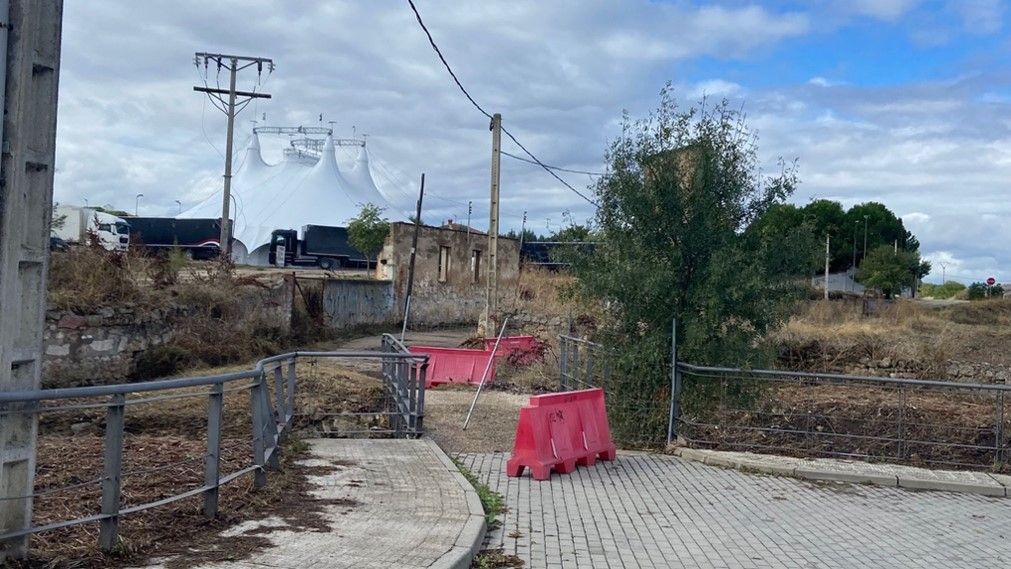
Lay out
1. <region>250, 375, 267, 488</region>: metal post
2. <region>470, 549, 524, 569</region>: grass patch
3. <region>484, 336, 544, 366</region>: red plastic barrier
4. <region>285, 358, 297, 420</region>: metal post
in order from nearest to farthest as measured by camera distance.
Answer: <region>470, 549, 524, 569</region>: grass patch
<region>250, 375, 267, 488</region>: metal post
<region>285, 358, 297, 420</region>: metal post
<region>484, 336, 544, 366</region>: red plastic barrier

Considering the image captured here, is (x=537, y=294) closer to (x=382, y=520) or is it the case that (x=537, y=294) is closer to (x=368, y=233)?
(x=368, y=233)

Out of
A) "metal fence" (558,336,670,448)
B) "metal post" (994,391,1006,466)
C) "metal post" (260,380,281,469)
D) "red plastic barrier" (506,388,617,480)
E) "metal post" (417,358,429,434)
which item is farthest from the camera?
"metal fence" (558,336,670,448)

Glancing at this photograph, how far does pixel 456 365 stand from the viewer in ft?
74.3

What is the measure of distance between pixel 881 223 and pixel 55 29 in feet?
307

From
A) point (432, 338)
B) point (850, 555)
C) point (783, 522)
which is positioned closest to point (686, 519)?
point (783, 522)

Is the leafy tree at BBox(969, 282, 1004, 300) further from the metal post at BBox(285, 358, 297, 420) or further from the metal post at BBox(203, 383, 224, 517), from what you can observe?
the metal post at BBox(203, 383, 224, 517)

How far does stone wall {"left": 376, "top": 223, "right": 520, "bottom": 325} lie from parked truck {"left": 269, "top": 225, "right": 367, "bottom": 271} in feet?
49.7

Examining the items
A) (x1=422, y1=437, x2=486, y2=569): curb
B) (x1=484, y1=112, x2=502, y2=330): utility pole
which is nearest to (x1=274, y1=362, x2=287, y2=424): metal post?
(x1=422, y1=437, x2=486, y2=569): curb

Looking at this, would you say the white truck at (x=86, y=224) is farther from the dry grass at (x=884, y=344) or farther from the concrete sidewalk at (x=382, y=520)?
the concrete sidewalk at (x=382, y=520)

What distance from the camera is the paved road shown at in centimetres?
798

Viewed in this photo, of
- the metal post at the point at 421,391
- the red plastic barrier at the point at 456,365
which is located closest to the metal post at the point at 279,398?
the metal post at the point at 421,391

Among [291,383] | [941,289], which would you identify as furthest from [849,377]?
[941,289]

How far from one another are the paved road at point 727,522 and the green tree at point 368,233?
141 feet

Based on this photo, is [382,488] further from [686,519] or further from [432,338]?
[432,338]
